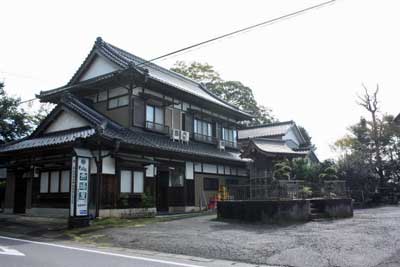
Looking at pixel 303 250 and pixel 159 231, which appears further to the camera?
pixel 159 231

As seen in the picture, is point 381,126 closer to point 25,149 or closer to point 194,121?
point 194,121

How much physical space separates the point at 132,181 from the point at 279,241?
961 centimetres

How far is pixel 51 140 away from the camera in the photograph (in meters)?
17.5

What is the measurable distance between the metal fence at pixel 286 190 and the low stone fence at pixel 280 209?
54 centimetres

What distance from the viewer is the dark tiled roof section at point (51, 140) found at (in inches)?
618

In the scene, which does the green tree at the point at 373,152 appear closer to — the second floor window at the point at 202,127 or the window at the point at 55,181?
the second floor window at the point at 202,127

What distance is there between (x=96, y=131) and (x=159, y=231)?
5.28 metres

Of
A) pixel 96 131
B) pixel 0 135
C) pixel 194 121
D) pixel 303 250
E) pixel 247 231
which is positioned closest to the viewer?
pixel 303 250

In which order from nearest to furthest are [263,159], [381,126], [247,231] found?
1. [247,231]
2. [263,159]
3. [381,126]

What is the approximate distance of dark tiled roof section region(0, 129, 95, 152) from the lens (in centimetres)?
1570

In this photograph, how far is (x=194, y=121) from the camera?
24.4 meters

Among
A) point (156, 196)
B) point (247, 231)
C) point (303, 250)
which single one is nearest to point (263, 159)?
point (156, 196)

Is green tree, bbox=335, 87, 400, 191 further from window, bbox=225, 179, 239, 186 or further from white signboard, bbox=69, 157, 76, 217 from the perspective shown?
white signboard, bbox=69, 157, 76, 217

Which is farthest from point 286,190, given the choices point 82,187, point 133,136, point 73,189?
point 73,189
